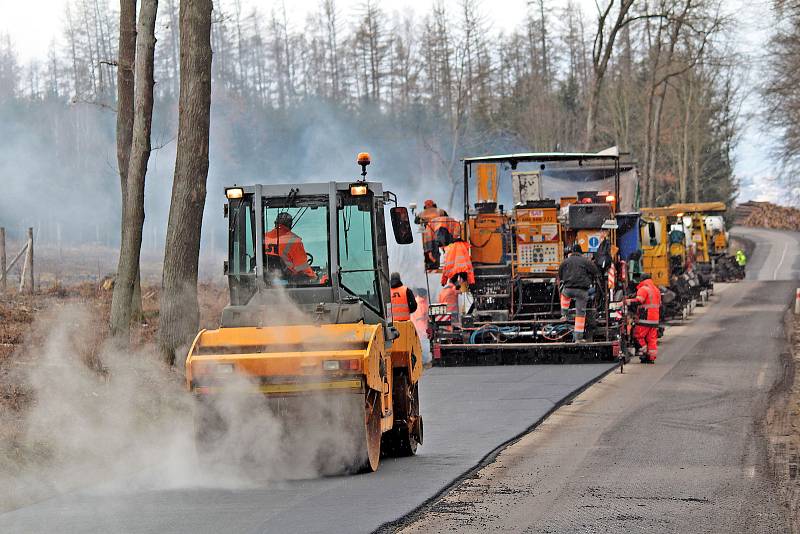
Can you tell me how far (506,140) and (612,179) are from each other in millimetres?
42865

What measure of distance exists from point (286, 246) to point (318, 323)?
871 millimetres

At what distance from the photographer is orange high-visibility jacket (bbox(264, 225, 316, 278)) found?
991cm

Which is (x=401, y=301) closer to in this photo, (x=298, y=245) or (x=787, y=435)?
(x=787, y=435)

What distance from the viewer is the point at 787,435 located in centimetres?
1145

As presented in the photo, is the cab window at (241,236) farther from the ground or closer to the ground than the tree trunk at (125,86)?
closer to the ground

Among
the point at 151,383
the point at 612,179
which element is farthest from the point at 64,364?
the point at 612,179

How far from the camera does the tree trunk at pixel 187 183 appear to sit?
50.7ft

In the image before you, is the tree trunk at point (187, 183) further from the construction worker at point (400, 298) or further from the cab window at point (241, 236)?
the cab window at point (241, 236)

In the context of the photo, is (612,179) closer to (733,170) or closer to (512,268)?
(512,268)

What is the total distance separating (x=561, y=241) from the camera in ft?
69.3

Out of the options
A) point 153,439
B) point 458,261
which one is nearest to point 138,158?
point 458,261

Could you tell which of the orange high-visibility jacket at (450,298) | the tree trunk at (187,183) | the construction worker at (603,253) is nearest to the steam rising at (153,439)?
the tree trunk at (187,183)

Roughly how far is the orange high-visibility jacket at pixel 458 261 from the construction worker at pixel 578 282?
1.96 metres

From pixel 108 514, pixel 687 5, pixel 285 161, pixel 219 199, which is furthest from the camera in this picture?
pixel 285 161
